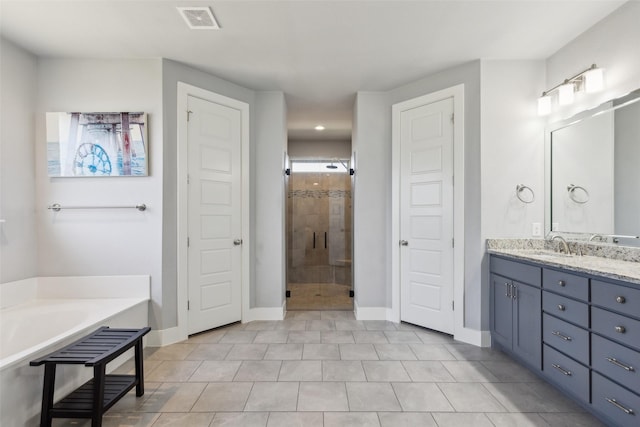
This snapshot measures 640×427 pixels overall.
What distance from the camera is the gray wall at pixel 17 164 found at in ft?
8.32

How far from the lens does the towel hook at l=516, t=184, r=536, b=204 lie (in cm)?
282

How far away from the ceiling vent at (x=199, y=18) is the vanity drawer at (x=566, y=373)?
3332mm

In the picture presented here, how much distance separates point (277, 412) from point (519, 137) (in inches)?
120

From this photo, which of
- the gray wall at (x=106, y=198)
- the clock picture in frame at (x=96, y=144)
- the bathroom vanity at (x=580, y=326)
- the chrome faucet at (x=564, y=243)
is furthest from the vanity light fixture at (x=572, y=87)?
the clock picture in frame at (x=96, y=144)

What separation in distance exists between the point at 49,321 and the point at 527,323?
3.73 meters

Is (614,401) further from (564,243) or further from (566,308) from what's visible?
(564,243)

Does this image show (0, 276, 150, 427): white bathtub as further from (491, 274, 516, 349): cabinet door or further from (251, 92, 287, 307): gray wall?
(491, 274, 516, 349): cabinet door

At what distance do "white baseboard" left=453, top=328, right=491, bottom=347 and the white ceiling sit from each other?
2561 mm

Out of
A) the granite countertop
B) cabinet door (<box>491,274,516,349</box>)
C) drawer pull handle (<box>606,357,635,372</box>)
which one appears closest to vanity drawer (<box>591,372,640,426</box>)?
drawer pull handle (<box>606,357,635,372</box>)

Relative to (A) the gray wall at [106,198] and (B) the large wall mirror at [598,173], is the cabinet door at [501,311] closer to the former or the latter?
(B) the large wall mirror at [598,173]

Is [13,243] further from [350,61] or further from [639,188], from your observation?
[639,188]

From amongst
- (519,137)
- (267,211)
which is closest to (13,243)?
(267,211)

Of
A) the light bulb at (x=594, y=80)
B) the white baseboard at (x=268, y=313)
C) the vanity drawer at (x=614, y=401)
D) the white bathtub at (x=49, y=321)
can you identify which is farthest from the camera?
the white baseboard at (x=268, y=313)

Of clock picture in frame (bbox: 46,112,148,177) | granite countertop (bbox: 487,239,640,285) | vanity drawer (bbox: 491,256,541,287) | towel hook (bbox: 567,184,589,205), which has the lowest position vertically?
vanity drawer (bbox: 491,256,541,287)
